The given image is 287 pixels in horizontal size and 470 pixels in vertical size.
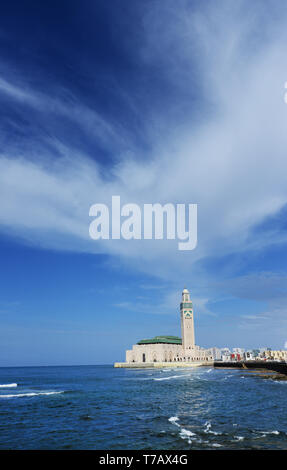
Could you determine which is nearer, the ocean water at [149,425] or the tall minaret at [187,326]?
the ocean water at [149,425]

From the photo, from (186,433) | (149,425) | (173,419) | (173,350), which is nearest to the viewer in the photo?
(186,433)

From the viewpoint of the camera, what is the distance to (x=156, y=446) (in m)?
19.5

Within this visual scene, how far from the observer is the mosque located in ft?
580

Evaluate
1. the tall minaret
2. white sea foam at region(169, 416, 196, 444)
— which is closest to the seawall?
A: the tall minaret

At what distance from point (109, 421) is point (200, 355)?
17667 cm

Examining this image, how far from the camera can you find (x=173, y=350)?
184500 mm

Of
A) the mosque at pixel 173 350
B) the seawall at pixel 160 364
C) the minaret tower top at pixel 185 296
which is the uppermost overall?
the minaret tower top at pixel 185 296

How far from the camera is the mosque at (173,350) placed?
176750 mm

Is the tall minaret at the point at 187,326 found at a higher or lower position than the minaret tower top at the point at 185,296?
lower

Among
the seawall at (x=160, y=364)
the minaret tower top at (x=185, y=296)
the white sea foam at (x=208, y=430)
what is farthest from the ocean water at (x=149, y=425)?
the minaret tower top at (x=185, y=296)

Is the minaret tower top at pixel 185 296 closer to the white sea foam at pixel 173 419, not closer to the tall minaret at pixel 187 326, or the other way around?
the tall minaret at pixel 187 326

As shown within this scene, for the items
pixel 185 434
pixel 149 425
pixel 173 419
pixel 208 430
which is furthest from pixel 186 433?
pixel 173 419

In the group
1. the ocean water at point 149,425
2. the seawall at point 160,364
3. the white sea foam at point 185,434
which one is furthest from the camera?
the seawall at point 160,364

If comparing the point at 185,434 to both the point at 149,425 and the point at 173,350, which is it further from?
the point at 173,350
